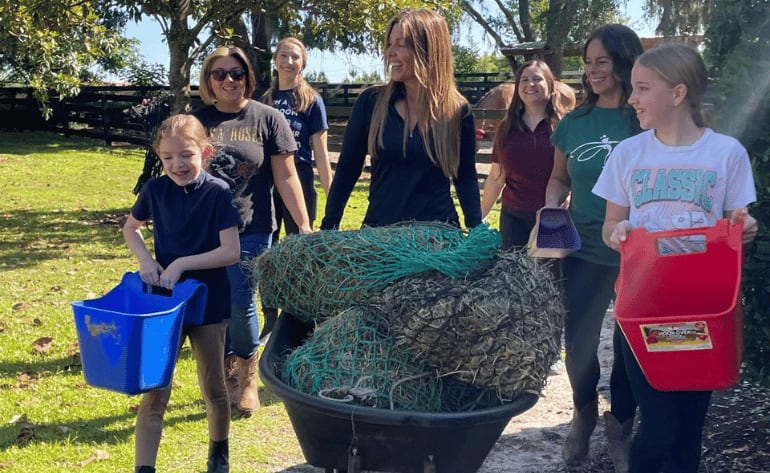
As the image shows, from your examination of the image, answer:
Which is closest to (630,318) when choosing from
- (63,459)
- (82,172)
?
(63,459)

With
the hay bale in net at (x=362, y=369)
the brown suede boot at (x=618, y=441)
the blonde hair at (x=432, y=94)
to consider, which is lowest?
the brown suede boot at (x=618, y=441)

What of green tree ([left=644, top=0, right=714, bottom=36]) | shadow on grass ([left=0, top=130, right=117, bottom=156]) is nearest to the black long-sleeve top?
shadow on grass ([left=0, top=130, right=117, bottom=156])

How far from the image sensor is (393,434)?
8.08 ft

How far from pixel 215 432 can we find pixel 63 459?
37.4 inches

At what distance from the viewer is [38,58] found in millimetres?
9086

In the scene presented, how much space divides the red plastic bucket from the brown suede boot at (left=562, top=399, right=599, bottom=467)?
1313 mm

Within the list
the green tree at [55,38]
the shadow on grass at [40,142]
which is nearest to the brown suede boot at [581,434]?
the green tree at [55,38]

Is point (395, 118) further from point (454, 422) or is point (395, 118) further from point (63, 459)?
point (63, 459)

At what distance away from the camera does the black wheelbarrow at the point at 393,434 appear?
2.39 metres

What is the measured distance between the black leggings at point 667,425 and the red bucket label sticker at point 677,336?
1.18 ft

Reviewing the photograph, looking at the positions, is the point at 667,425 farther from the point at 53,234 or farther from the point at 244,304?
the point at 53,234

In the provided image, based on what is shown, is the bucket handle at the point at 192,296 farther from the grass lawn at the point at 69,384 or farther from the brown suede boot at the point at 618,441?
the brown suede boot at the point at 618,441

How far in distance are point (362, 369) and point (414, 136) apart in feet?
4.85

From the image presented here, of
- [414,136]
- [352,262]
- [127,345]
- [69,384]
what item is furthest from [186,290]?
[69,384]
